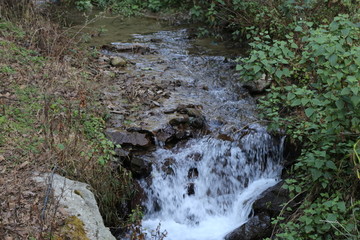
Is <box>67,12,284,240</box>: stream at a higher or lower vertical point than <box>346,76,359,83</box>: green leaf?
lower

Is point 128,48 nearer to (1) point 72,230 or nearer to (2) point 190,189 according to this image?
(2) point 190,189

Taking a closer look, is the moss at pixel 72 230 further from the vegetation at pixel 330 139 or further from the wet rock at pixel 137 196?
the vegetation at pixel 330 139

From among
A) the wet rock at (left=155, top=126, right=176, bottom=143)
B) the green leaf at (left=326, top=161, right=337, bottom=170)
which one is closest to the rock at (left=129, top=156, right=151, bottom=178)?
the wet rock at (left=155, top=126, right=176, bottom=143)

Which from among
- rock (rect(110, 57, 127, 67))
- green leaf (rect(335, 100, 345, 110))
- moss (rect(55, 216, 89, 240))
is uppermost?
green leaf (rect(335, 100, 345, 110))

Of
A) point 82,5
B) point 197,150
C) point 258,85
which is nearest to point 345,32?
point 197,150

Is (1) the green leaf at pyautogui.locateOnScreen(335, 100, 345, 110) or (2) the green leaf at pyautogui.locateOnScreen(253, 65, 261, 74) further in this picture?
(2) the green leaf at pyautogui.locateOnScreen(253, 65, 261, 74)

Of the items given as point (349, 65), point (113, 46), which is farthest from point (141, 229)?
point (113, 46)

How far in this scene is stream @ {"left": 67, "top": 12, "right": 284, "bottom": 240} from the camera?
587cm

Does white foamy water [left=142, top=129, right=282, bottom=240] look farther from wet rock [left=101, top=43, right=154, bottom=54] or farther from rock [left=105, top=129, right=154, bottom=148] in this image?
wet rock [left=101, top=43, right=154, bottom=54]

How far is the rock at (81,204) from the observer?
3738 mm

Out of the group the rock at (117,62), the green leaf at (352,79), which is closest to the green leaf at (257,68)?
the green leaf at (352,79)

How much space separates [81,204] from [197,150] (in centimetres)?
268

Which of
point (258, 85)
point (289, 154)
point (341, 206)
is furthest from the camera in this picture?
A: point (258, 85)

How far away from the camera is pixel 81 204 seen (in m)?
4.02
